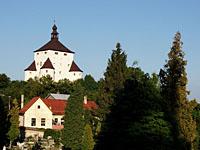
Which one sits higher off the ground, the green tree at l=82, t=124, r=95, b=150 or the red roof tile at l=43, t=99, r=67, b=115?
the red roof tile at l=43, t=99, r=67, b=115

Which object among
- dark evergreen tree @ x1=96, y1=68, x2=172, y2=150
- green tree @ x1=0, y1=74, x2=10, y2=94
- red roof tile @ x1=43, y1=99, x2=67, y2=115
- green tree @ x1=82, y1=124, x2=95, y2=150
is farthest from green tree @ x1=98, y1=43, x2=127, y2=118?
green tree @ x1=0, y1=74, x2=10, y2=94

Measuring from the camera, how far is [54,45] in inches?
4771

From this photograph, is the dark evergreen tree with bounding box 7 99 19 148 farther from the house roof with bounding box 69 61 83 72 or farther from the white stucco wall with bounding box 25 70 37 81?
the house roof with bounding box 69 61 83 72

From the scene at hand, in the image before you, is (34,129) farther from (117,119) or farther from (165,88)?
(117,119)

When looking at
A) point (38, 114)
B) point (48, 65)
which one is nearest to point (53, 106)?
point (38, 114)

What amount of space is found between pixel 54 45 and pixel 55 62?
450 centimetres

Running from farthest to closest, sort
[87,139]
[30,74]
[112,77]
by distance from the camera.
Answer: [30,74] → [112,77] → [87,139]

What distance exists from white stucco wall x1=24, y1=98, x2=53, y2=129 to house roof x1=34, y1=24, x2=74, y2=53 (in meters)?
57.4

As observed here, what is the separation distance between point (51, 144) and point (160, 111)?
31408mm

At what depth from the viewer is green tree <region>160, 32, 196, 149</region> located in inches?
1380

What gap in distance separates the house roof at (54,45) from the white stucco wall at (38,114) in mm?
57416

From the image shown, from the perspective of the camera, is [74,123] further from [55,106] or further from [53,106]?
[55,106]

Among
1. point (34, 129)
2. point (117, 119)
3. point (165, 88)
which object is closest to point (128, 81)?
point (117, 119)

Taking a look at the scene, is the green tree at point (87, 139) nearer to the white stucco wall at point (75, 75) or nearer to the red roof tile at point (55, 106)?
the red roof tile at point (55, 106)
